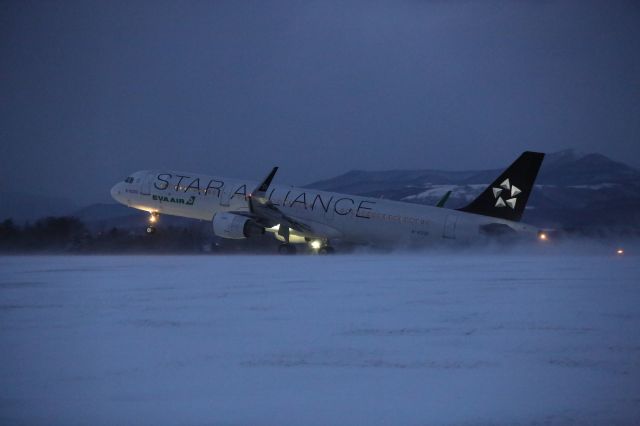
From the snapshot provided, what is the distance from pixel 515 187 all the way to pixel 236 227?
40.1 ft

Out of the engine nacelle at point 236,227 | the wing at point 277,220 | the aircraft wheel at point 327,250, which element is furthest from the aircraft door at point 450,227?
the engine nacelle at point 236,227

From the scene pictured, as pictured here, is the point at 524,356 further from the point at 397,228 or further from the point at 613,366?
the point at 397,228

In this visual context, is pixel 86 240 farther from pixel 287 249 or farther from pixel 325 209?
pixel 325 209

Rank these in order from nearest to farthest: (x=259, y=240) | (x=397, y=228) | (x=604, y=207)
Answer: (x=397, y=228) < (x=259, y=240) < (x=604, y=207)

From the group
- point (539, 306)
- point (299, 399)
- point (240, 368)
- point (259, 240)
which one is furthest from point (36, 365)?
point (259, 240)

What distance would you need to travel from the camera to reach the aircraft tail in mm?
29734

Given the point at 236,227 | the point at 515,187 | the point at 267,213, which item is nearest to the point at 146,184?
the point at 236,227

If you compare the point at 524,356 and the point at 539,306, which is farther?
the point at 539,306

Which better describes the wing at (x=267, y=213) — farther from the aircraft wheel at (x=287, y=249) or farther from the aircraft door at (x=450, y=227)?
the aircraft door at (x=450, y=227)

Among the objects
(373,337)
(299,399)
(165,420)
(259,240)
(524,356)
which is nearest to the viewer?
(165,420)

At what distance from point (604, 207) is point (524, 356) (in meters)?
114

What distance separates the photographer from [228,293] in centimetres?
1288

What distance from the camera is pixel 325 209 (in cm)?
3228

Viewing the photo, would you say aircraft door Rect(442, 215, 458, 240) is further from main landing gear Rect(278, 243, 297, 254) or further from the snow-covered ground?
the snow-covered ground
